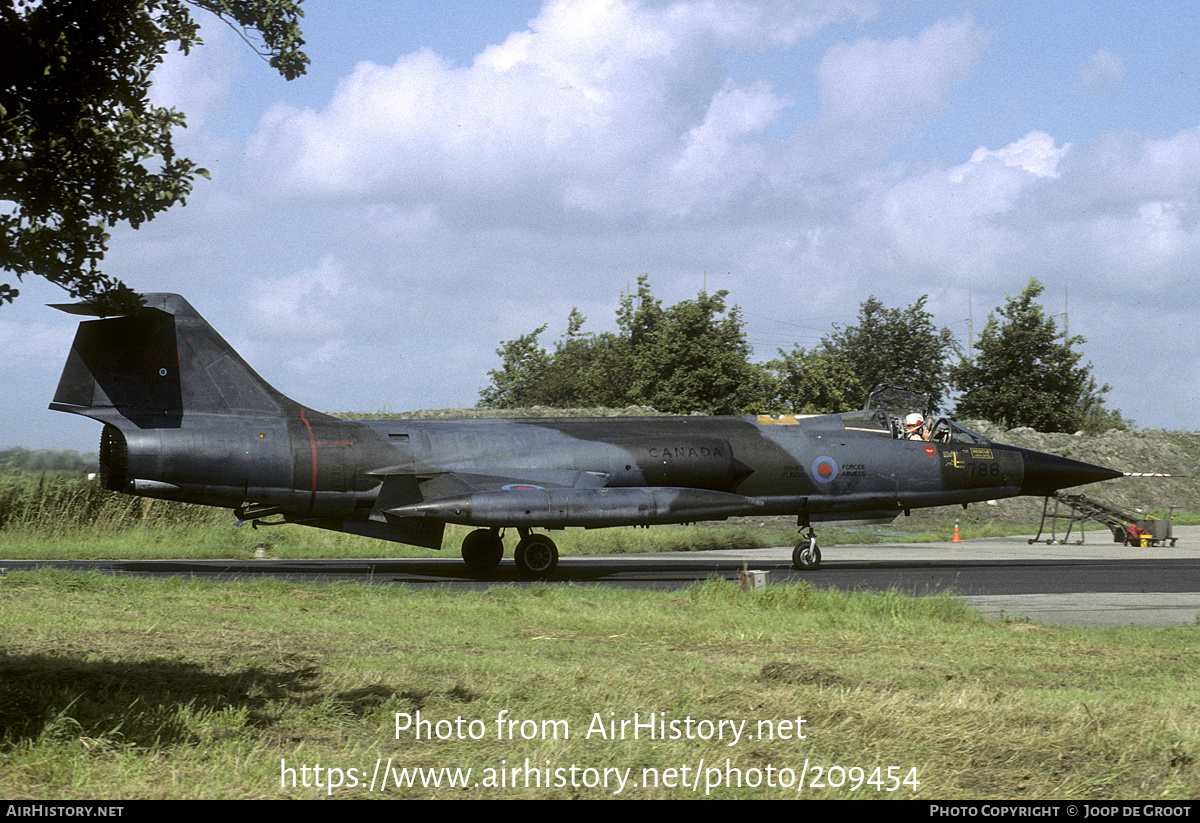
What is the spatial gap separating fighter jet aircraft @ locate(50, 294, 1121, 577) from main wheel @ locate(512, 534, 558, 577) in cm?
4

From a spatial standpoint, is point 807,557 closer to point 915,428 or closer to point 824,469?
point 824,469

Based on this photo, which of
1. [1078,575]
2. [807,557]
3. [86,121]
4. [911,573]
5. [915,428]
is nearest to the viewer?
[86,121]

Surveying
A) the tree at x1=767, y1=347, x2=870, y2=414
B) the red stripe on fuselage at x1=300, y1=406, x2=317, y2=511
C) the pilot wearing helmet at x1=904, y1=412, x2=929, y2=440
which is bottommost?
the red stripe on fuselage at x1=300, y1=406, x2=317, y2=511

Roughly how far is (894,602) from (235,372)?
1213 centimetres

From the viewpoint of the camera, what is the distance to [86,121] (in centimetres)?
599

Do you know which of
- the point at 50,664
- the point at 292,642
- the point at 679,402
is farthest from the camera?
the point at 679,402

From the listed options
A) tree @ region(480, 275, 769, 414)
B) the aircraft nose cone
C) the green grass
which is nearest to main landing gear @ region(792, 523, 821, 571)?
the aircraft nose cone

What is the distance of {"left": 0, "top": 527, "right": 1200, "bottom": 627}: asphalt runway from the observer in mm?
14945

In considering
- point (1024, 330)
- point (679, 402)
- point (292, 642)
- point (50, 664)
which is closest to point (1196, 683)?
point (292, 642)

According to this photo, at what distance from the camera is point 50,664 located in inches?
329

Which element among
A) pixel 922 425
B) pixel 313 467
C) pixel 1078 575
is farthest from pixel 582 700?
pixel 922 425

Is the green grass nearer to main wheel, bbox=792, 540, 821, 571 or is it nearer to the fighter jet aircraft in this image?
the fighter jet aircraft

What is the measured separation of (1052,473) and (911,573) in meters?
4.97
